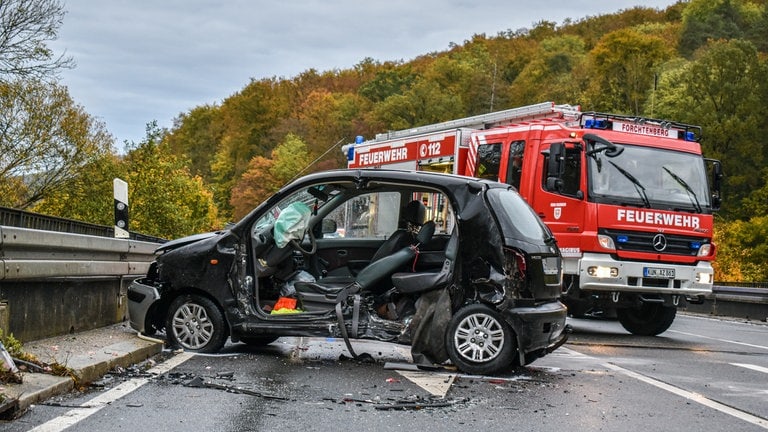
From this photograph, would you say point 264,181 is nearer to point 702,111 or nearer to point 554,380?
point 702,111

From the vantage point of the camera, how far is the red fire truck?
44.2 feet

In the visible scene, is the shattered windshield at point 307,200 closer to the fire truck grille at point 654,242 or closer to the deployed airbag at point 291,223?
the deployed airbag at point 291,223

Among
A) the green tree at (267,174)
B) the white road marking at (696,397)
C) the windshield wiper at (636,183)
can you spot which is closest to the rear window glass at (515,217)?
the white road marking at (696,397)

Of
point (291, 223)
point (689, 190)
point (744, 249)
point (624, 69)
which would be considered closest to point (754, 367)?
point (689, 190)

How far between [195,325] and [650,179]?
7231mm

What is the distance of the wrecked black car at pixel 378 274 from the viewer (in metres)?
8.55

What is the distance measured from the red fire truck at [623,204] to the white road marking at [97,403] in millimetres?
6873

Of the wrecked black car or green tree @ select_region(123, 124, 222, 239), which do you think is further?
green tree @ select_region(123, 124, 222, 239)

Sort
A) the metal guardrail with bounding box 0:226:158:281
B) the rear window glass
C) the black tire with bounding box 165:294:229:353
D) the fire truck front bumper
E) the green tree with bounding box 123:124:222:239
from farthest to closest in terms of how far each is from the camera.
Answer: the green tree with bounding box 123:124:222:239 < the fire truck front bumper < the black tire with bounding box 165:294:229:353 < the rear window glass < the metal guardrail with bounding box 0:226:158:281

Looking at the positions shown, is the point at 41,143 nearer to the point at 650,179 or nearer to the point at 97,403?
the point at 650,179

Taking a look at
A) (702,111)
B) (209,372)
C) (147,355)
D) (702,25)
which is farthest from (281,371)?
(702,25)

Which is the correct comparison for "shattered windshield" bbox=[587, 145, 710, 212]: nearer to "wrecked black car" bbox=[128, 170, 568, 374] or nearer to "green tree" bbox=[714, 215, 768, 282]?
"wrecked black car" bbox=[128, 170, 568, 374]

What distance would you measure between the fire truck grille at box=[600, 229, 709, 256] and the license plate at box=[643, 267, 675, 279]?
0.81 ft

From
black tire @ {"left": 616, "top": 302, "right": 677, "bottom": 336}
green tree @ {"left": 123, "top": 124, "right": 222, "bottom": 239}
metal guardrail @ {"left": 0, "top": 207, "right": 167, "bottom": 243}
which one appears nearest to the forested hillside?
green tree @ {"left": 123, "top": 124, "right": 222, "bottom": 239}
